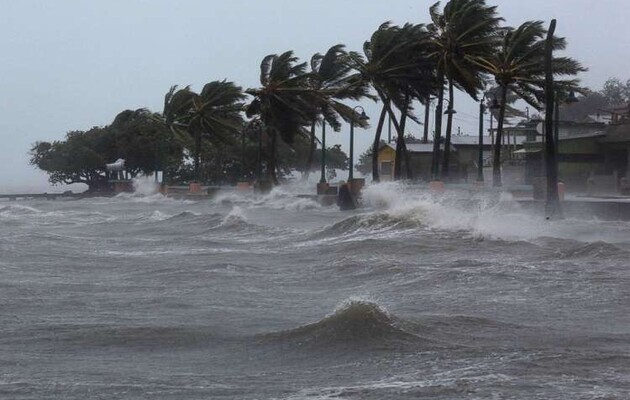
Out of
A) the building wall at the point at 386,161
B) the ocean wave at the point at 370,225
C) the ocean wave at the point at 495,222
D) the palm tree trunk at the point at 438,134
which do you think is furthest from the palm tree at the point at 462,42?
the ocean wave at the point at 370,225

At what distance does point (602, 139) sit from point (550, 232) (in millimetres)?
24600

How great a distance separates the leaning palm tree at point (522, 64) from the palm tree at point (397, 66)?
3431 millimetres

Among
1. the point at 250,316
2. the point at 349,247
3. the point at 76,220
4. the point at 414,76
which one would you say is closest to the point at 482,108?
the point at 414,76

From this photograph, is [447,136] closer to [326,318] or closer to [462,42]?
[462,42]

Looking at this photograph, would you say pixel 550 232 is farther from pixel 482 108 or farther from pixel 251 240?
pixel 482 108

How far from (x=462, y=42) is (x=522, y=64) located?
2892mm

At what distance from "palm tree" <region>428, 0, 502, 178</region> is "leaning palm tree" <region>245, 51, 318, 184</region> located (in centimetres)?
1186

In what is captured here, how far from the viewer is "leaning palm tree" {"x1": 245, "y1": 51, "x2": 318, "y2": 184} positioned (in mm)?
53781

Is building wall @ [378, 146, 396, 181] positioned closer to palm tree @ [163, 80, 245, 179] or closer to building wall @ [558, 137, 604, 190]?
palm tree @ [163, 80, 245, 179]

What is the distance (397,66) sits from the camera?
4397 cm

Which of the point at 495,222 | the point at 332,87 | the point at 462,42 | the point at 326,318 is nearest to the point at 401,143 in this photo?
the point at 462,42

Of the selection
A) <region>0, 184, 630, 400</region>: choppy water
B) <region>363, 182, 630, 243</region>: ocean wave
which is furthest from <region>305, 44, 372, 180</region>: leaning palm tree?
<region>0, 184, 630, 400</region>: choppy water

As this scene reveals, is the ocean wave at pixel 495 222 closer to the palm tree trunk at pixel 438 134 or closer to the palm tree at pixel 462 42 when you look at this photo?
the palm tree trunk at pixel 438 134

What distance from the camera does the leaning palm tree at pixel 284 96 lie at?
176 feet
